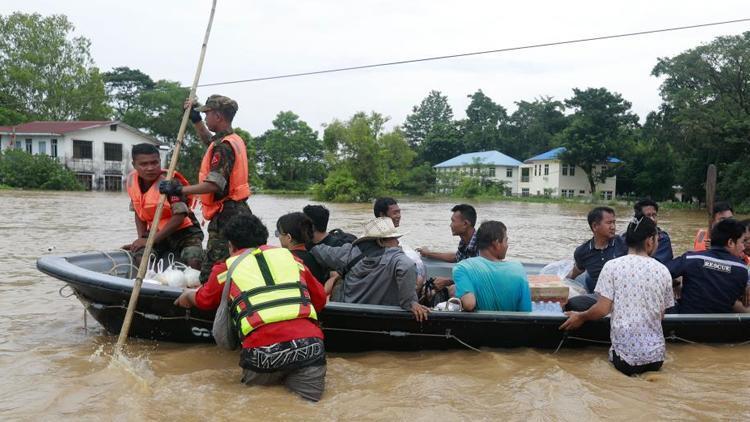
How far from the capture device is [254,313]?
330 cm

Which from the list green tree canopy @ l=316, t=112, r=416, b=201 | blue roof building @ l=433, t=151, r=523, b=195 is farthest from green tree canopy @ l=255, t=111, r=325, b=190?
green tree canopy @ l=316, t=112, r=416, b=201

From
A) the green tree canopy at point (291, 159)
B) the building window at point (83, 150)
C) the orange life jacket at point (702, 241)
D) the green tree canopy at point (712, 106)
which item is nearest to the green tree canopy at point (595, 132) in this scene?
the green tree canopy at point (712, 106)

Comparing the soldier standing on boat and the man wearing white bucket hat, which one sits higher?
the soldier standing on boat

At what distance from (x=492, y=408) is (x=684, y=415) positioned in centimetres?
112

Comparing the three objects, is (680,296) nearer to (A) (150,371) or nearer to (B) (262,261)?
(B) (262,261)

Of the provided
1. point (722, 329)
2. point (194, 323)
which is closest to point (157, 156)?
point (194, 323)

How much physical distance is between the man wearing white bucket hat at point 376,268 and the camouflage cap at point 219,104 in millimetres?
1233

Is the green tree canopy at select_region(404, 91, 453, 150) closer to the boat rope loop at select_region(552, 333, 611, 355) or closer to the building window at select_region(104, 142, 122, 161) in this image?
the building window at select_region(104, 142, 122, 161)

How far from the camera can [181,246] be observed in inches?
206

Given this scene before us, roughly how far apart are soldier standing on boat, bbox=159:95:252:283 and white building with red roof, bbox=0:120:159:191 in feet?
113

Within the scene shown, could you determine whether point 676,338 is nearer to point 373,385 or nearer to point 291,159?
point 373,385

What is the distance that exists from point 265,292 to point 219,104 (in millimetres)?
1779

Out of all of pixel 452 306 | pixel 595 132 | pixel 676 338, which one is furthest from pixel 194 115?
pixel 595 132

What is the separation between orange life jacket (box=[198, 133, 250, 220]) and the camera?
4500 mm
